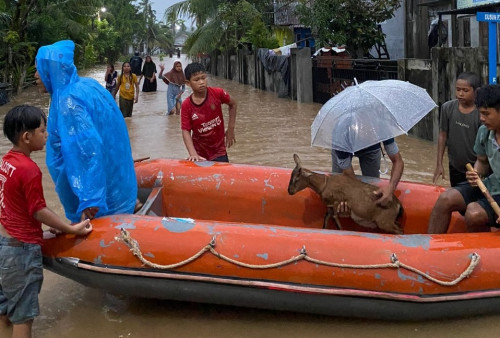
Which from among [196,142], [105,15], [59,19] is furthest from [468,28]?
[105,15]

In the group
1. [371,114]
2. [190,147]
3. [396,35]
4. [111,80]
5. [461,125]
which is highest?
[396,35]

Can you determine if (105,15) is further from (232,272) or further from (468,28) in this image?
(232,272)

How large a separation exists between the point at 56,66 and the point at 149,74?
1675 centimetres

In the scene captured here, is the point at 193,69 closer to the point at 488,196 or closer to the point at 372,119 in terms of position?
the point at 372,119

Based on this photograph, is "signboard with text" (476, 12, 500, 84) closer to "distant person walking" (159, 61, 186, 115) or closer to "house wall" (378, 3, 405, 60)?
"distant person walking" (159, 61, 186, 115)

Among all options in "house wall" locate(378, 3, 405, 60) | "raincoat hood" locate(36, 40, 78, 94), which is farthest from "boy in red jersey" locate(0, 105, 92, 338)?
"house wall" locate(378, 3, 405, 60)

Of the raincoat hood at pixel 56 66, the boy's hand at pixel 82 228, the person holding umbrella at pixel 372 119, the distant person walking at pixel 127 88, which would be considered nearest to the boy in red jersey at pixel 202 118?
the person holding umbrella at pixel 372 119

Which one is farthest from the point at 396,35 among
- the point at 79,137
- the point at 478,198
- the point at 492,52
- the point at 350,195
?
the point at 79,137

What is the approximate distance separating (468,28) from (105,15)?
43360 mm

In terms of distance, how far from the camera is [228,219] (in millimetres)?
5172

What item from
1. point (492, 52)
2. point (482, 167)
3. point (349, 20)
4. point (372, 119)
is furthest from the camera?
point (349, 20)

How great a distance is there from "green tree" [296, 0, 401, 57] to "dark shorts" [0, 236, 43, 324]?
45.9 feet

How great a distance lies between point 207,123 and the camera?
552 centimetres

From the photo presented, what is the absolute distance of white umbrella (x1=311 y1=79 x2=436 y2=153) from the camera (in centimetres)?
440
